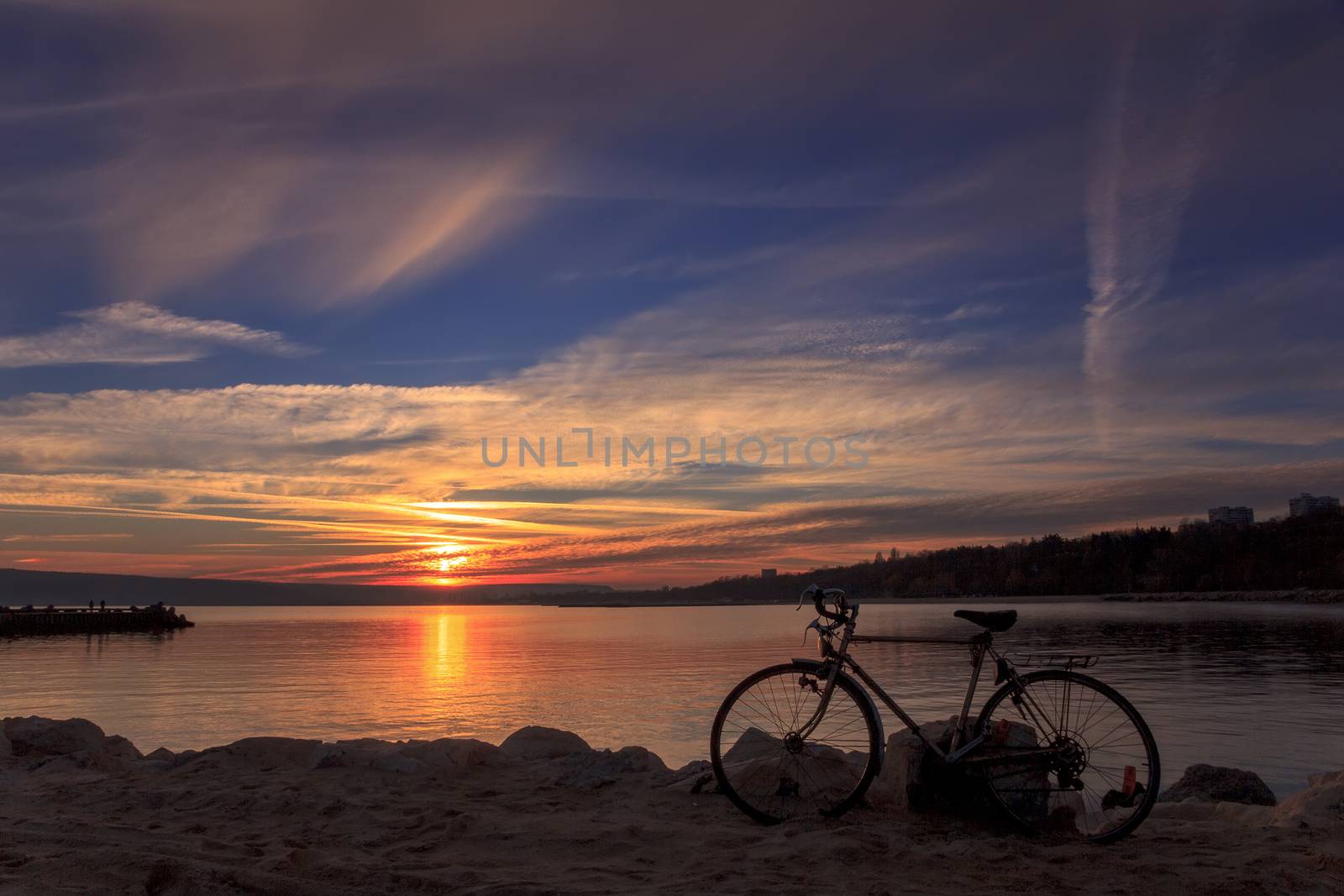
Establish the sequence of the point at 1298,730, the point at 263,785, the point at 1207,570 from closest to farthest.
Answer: the point at 263,785 → the point at 1298,730 → the point at 1207,570

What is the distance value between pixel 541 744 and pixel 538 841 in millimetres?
3499

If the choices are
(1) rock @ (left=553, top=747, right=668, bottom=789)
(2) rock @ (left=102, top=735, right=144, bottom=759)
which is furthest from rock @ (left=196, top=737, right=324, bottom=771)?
(1) rock @ (left=553, top=747, right=668, bottom=789)

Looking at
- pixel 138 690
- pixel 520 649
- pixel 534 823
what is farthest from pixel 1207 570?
pixel 534 823

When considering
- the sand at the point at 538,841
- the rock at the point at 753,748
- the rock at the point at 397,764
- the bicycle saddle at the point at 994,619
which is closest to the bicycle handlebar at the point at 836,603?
the bicycle saddle at the point at 994,619

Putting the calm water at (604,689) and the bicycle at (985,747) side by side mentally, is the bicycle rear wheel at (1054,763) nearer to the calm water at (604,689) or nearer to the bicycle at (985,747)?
the bicycle at (985,747)

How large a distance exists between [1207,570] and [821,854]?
621 feet

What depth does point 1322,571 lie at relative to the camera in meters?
144

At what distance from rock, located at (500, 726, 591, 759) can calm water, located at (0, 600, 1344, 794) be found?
6168mm

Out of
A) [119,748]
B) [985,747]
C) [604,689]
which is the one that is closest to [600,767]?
[985,747]

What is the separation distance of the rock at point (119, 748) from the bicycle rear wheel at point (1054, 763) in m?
8.35

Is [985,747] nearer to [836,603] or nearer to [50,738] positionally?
[836,603]

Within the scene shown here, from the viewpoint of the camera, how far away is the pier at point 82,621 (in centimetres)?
7719

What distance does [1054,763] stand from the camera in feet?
19.3

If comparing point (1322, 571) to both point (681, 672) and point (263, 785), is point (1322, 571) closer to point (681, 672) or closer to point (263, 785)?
point (681, 672)
